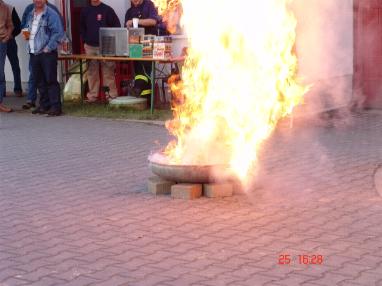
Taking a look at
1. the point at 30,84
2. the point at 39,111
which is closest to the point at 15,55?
the point at 30,84

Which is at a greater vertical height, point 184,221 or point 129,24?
point 129,24

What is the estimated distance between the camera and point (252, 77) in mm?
7949

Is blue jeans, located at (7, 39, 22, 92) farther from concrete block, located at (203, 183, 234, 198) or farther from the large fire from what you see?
concrete block, located at (203, 183, 234, 198)

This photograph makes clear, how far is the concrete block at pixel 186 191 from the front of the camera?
7.64m

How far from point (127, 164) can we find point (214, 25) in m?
2.34

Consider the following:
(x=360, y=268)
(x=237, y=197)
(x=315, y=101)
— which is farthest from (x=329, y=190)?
(x=315, y=101)

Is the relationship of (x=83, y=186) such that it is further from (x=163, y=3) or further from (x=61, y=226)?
(x=163, y=3)

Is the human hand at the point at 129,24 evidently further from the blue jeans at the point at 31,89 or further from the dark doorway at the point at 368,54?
the dark doorway at the point at 368,54

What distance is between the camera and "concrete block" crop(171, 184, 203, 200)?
764 centimetres

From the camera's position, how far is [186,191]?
7641mm

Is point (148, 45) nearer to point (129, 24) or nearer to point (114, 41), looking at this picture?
point (114, 41)
